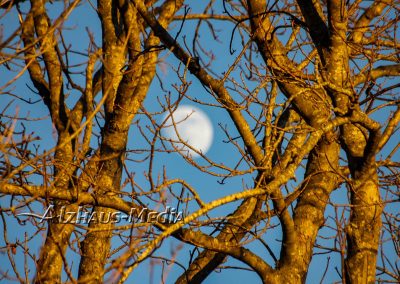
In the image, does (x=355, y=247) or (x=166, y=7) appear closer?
(x=355, y=247)

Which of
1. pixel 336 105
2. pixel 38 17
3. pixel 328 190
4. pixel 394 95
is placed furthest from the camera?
pixel 38 17

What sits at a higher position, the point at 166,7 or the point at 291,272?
the point at 166,7

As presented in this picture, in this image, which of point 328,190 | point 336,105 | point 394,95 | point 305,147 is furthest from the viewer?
point 394,95

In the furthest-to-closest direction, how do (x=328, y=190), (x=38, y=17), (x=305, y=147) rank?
(x=38, y=17)
(x=328, y=190)
(x=305, y=147)

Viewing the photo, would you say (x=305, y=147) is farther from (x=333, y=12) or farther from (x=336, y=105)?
(x=333, y=12)

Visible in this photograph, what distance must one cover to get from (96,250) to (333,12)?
365 cm

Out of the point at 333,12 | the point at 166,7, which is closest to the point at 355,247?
the point at 333,12

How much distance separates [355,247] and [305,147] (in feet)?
4.19

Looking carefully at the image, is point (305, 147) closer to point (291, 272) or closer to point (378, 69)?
point (291, 272)

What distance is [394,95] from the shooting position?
785cm

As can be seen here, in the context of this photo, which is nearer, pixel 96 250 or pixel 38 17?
pixel 96 250

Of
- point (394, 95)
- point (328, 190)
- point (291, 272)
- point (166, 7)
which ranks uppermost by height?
point (166, 7)

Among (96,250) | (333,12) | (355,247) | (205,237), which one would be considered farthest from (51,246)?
(333,12)

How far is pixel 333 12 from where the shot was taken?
240 inches
